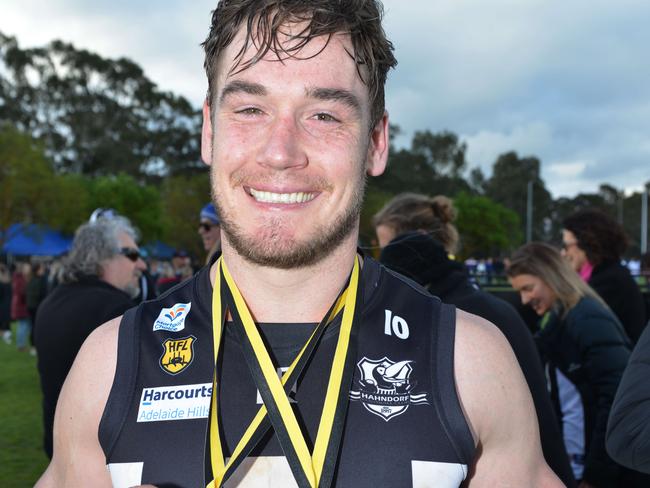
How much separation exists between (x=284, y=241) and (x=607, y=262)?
160 inches

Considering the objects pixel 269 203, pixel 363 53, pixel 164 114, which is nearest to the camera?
A: pixel 269 203

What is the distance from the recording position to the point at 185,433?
1.86 m

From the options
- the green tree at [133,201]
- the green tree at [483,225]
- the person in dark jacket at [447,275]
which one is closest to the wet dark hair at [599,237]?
the person in dark jacket at [447,275]

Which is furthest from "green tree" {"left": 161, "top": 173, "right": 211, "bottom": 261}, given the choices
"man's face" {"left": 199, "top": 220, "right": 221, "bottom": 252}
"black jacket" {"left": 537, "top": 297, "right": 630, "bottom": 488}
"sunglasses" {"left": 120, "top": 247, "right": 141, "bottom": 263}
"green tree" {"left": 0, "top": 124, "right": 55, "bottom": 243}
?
"black jacket" {"left": 537, "top": 297, "right": 630, "bottom": 488}

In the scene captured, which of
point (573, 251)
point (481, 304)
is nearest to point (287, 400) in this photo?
point (481, 304)

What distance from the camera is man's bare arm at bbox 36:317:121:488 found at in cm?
194

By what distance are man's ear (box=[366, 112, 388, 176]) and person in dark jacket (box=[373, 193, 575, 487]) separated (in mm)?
1099

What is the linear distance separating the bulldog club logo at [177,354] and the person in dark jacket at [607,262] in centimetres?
399

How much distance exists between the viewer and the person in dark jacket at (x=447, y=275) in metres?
2.81

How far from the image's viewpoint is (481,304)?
313 cm

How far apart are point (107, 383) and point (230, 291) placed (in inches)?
16.4

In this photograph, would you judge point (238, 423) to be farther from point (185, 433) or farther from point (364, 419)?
point (364, 419)

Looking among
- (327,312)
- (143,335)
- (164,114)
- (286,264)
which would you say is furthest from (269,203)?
(164,114)

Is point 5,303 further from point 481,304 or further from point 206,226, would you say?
point 481,304
